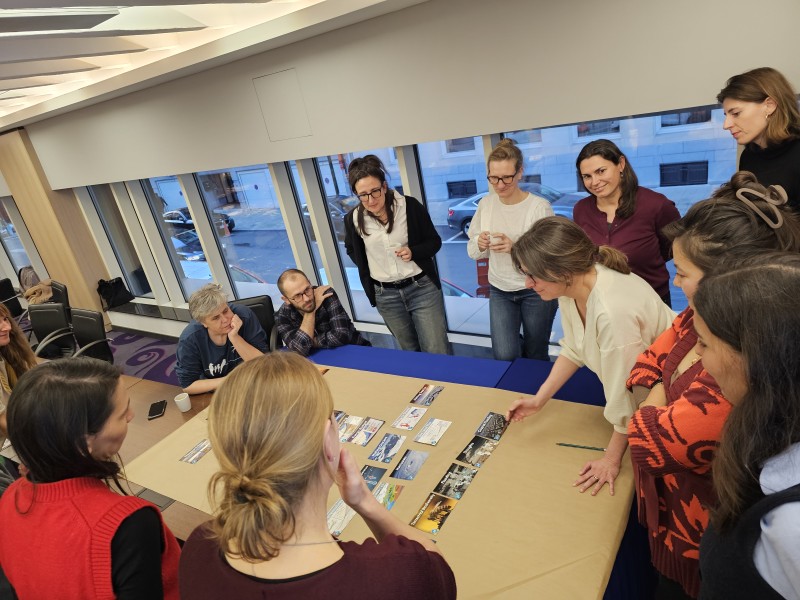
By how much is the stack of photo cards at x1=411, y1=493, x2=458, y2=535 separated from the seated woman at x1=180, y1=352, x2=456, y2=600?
60 cm

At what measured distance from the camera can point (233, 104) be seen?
427 centimetres

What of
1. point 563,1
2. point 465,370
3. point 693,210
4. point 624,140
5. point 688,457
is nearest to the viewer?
point 688,457

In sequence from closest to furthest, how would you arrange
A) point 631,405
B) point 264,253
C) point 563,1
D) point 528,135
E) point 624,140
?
1. point 631,405
2. point 563,1
3. point 624,140
4. point 528,135
5. point 264,253

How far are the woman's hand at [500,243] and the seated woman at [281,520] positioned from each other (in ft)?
6.52

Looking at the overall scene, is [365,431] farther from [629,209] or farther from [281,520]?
[629,209]

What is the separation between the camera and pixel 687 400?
3.76 feet

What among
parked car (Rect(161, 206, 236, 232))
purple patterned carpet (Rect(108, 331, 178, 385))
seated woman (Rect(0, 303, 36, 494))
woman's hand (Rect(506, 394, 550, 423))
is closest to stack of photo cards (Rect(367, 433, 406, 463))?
woman's hand (Rect(506, 394, 550, 423))

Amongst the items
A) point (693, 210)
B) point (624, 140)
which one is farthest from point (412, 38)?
point (693, 210)

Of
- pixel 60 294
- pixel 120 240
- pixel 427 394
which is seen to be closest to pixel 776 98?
pixel 427 394

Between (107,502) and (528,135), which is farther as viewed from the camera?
(528,135)

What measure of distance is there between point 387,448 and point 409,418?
192 mm

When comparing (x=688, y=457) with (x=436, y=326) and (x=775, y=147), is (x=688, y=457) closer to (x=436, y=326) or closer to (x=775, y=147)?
(x=775, y=147)

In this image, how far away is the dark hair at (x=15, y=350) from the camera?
120 inches

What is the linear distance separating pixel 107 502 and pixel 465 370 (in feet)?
5.35
